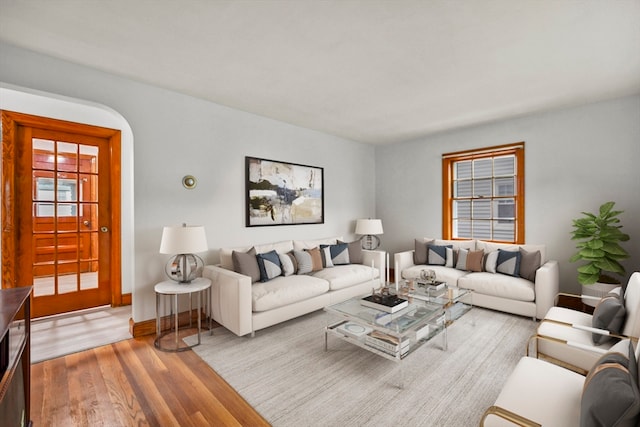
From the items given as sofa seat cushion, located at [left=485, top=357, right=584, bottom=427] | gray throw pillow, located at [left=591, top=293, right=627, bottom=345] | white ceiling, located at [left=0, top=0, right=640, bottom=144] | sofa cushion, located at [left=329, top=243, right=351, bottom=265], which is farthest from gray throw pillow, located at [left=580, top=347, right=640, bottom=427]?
sofa cushion, located at [left=329, top=243, right=351, bottom=265]

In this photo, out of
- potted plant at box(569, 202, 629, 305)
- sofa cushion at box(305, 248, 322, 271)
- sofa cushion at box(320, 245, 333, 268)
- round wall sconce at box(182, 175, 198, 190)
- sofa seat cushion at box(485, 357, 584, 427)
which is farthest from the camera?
sofa cushion at box(320, 245, 333, 268)

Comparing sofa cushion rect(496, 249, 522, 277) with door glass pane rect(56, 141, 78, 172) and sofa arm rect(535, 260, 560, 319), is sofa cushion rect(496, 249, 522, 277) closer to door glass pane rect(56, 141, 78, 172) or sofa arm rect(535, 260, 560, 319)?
sofa arm rect(535, 260, 560, 319)

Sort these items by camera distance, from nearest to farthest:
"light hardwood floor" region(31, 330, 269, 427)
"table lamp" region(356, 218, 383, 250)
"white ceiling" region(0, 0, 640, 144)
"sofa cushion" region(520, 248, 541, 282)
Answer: "light hardwood floor" region(31, 330, 269, 427) < "white ceiling" region(0, 0, 640, 144) < "sofa cushion" region(520, 248, 541, 282) < "table lamp" region(356, 218, 383, 250)

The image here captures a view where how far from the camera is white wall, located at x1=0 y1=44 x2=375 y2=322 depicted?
270 centimetres

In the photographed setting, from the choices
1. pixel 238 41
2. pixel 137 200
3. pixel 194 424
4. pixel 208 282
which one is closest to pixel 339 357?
pixel 194 424

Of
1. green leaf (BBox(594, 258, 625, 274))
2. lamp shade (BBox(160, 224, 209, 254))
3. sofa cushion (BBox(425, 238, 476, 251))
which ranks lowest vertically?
green leaf (BBox(594, 258, 625, 274))

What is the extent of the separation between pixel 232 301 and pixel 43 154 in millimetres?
2911

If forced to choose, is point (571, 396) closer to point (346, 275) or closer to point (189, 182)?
point (346, 275)

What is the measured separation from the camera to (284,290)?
10.7 ft

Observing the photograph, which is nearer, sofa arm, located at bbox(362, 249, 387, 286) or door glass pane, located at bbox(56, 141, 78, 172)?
door glass pane, located at bbox(56, 141, 78, 172)

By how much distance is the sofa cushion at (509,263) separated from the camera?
3.80 metres

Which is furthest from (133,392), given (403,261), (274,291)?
(403,261)

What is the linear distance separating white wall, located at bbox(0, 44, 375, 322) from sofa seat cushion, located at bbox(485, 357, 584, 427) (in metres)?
3.25

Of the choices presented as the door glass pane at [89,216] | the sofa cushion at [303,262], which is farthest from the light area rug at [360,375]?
the door glass pane at [89,216]
